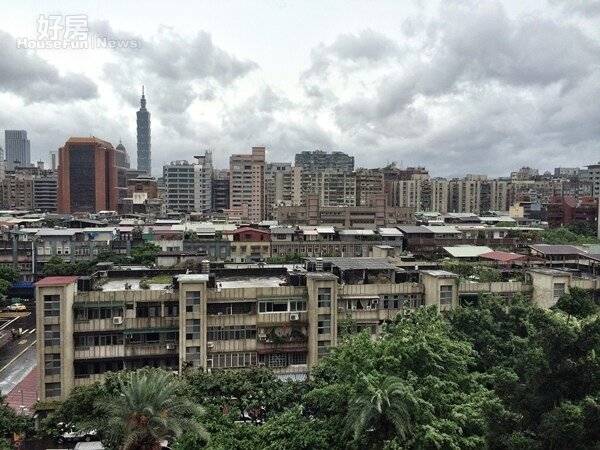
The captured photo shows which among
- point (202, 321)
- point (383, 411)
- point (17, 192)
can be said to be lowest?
point (383, 411)

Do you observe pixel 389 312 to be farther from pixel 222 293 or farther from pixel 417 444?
pixel 417 444

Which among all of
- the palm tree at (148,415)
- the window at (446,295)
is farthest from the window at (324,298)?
the palm tree at (148,415)

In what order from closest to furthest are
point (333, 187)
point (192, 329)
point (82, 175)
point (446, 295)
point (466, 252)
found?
point (192, 329), point (446, 295), point (466, 252), point (333, 187), point (82, 175)

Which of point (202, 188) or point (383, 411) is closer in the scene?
point (383, 411)

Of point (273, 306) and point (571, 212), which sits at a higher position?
point (571, 212)

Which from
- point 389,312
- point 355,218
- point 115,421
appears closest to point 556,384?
point 115,421

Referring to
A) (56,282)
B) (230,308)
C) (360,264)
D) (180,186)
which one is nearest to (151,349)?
(230,308)

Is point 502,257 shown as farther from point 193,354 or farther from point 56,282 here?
point 56,282
